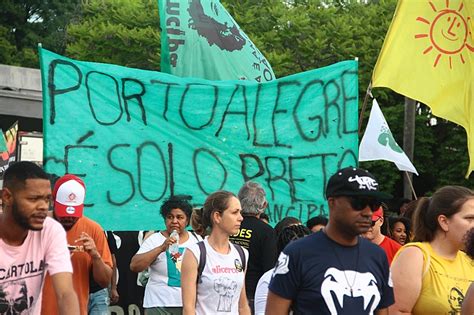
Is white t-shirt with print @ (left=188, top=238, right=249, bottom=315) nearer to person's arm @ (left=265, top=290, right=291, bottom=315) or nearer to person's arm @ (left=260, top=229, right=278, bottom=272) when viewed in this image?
person's arm @ (left=260, top=229, right=278, bottom=272)

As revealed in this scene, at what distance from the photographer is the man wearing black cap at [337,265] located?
16.1ft

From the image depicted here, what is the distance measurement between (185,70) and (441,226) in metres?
6.05

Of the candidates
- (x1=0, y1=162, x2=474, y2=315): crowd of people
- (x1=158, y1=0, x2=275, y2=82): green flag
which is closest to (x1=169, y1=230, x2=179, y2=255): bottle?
(x1=0, y1=162, x2=474, y2=315): crowd of people

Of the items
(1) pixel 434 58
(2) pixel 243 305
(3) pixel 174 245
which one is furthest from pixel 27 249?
(1) pixel 434 58

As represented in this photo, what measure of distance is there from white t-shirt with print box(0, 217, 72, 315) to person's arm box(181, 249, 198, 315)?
5.64 ft

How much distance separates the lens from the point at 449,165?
31484mm

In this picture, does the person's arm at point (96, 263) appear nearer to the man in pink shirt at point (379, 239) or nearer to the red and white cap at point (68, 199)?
the red and white cap at point (68, 199)

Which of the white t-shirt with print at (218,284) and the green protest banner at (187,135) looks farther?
the green protest banner at (187,135)

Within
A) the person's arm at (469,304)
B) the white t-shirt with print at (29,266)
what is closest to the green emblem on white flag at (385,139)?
the person's arm at (469,304)

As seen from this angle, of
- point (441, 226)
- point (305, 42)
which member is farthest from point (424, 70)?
point (305, 42)

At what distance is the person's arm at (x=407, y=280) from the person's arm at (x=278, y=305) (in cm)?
87

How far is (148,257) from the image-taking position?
8977mm

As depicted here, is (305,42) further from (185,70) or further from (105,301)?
(105,301)

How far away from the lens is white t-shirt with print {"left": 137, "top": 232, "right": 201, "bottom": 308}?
896 cm
